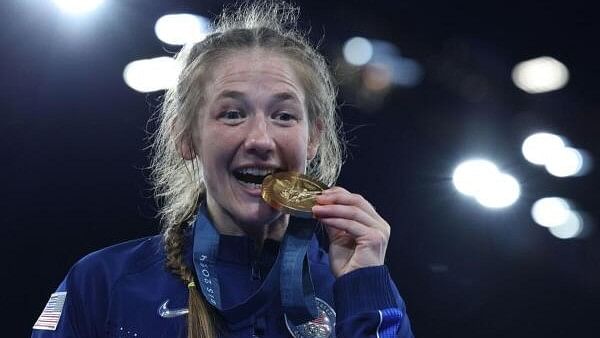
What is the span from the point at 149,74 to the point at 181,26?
0.31 m

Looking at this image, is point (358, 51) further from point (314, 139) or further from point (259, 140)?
point (259, 140)

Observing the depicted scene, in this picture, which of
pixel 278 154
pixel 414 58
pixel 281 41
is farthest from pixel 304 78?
pixel 414 58

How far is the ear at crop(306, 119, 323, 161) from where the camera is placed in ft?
6.40

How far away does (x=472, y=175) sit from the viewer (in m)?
4.38

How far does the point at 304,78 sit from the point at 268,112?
221 mm

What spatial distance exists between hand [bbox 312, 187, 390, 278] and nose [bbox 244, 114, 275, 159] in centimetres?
17

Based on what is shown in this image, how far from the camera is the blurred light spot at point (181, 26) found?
3715mm

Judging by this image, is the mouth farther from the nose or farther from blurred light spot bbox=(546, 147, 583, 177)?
blurred light spot bbox=(546, 147, 583, 177)

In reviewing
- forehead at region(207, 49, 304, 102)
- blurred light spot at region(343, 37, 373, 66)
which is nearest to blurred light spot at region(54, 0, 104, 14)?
blurred light spot at region(343, 37, 373, 66)

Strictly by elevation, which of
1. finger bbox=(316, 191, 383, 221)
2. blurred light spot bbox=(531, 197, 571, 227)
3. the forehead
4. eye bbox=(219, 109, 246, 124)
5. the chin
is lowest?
blurred light spot bbox=(531, 197, 571, 227)

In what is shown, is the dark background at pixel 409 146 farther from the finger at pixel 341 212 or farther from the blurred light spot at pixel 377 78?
the finger at pixel 341 212

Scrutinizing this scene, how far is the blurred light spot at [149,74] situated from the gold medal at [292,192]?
2.26 meters

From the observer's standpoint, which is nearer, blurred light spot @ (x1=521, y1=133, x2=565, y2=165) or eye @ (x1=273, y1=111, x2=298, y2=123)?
eye @ (x1=273, y1=111, x2=298, y2=123)

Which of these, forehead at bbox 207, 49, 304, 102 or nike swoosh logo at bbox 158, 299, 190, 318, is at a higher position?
forehead at bbox 207, 49, 304, 102
